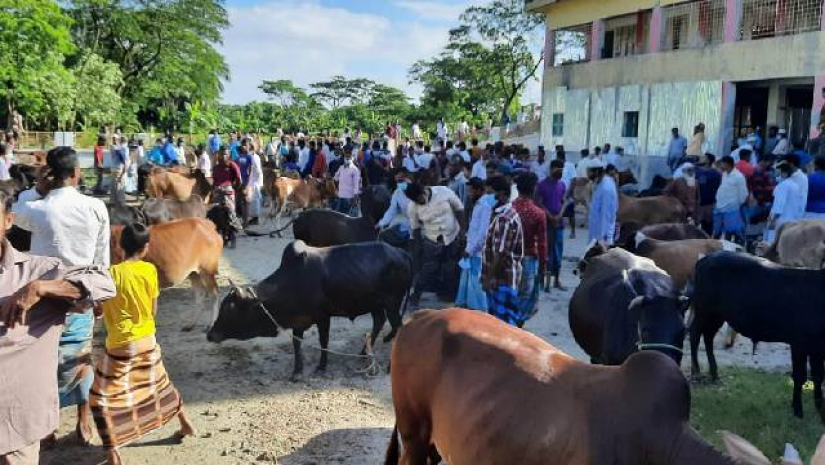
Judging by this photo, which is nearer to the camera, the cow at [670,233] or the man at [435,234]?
the man at [435,234]

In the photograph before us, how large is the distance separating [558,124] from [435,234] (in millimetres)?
20394

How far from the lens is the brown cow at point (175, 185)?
52.9 ft

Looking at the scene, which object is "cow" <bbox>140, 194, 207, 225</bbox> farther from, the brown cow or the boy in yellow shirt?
the boy in yellow shirt

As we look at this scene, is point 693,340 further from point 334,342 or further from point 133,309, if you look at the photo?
point 133,309

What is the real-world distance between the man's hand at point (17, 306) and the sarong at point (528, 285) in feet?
13.3

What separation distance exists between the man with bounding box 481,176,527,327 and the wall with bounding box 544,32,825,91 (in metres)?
15.1

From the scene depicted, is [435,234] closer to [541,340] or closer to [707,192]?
[541,340]

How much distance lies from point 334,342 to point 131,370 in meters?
3.40

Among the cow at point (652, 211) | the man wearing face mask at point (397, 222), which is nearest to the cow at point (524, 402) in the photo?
the man wearing face mask at point (397, 222)

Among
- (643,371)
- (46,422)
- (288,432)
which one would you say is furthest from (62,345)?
(643,371)

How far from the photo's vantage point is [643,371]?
3.07 m

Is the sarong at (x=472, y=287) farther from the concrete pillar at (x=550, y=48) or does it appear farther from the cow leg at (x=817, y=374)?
the concrete pillar at (x=550, y=48)

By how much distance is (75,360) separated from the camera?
4.74 meters

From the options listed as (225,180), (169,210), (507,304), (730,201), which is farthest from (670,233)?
(225,180)
